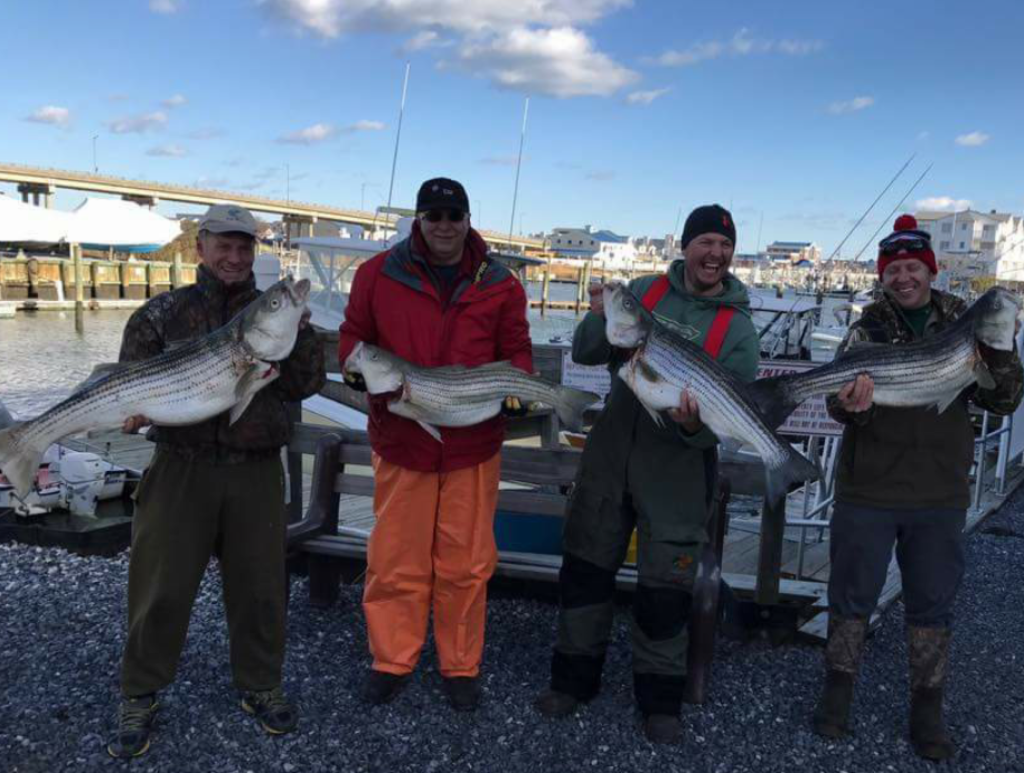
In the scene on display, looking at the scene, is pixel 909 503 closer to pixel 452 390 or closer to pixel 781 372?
pixel 781 372

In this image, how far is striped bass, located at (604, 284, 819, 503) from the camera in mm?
3555

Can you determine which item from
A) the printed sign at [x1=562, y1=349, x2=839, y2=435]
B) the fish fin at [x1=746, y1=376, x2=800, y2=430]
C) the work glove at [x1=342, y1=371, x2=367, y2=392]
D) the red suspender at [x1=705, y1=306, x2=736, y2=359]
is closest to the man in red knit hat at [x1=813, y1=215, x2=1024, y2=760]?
the fish fin at [x1=746, y1=376, x2=800, y2=430]

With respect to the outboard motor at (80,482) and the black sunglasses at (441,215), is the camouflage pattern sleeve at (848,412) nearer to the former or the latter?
the black sunglasses at (441,215)

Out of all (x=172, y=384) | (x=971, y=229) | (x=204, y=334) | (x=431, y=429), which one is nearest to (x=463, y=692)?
(x=431, y=429)

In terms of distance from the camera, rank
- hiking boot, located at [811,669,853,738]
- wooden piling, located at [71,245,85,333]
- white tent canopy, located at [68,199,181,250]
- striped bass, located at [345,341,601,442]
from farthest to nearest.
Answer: white tent canopy, located at [68,199,181,250] < wooden piling, located at [71,245,85,333] < hiking boot, located at [811,669,853,738] < striped bass, located at [345,341,601,442]

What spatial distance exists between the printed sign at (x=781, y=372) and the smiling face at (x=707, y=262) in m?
1.76

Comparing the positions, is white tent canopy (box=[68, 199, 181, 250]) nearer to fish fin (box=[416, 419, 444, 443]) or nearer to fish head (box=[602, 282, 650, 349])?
fish fin (box=[416, 419, 444, 443])

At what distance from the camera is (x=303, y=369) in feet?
12.5

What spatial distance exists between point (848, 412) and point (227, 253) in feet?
10.6

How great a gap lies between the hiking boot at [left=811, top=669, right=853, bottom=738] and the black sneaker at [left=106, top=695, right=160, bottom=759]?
11.2 ft

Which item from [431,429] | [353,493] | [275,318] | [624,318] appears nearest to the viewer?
[275,318]

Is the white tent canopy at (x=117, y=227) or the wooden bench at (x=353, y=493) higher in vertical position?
the white tent canopy at (x=117, y=227)

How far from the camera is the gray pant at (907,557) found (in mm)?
3928

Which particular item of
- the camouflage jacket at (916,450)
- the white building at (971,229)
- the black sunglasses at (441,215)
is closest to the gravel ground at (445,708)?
the camouflage jacket at (916,450)
